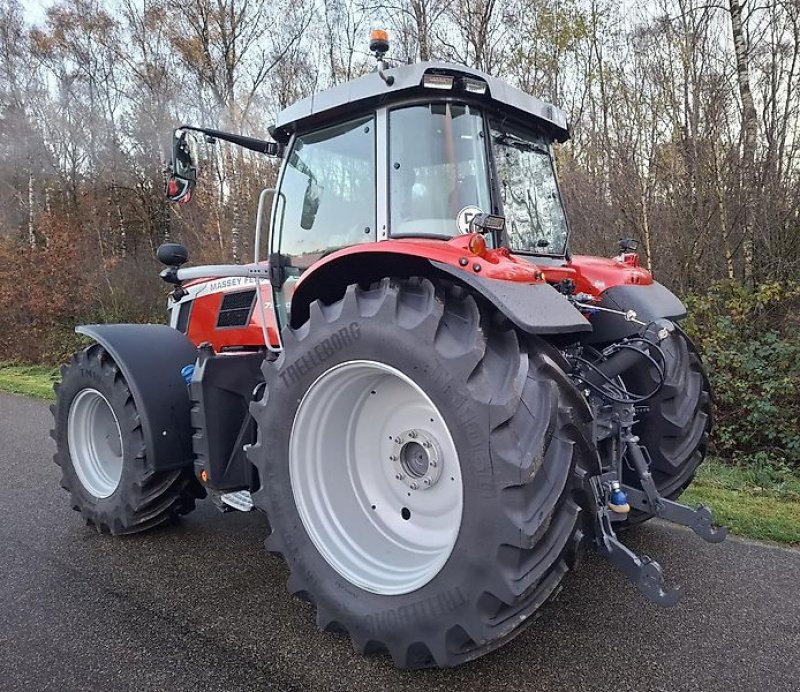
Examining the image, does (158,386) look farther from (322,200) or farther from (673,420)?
(673,420)

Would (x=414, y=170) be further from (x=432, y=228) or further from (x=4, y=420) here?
(x=4, y=420)

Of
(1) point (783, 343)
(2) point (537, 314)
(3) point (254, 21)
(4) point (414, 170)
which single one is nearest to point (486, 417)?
(2) point (537, 314)

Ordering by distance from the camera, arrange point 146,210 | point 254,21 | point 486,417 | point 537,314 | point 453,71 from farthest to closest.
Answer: point 146,210 → point 254,21 → point 453,71 → point 537,314 → point 486,417

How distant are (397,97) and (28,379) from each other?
39.3 ft

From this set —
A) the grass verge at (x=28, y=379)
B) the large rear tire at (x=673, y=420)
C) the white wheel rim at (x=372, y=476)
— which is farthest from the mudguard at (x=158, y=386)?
the grass verge at (x=28, y=379)

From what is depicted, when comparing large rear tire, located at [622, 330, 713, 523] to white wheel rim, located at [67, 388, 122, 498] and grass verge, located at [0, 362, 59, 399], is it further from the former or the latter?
grass verge, located at [0, 362, 59, 399]

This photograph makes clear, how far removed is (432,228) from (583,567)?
1.81 m

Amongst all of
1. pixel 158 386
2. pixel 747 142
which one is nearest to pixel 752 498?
pixel 158 386

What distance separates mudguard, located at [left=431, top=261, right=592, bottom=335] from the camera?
2.11 m

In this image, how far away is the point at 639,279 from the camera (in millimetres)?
3469

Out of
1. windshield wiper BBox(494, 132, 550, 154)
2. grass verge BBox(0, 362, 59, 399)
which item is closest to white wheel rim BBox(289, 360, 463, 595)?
windshield wiper BBox(494, 132, 550, 154)

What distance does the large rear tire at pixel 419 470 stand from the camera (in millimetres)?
2027

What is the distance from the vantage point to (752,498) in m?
4.45

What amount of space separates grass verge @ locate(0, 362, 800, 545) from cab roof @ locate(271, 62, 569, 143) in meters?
2.52
